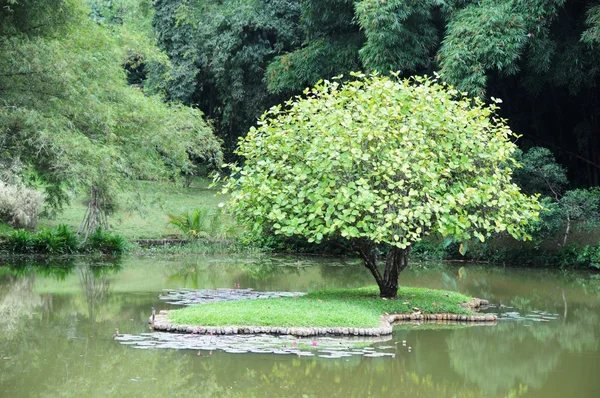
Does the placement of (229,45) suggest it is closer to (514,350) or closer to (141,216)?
(141,216)

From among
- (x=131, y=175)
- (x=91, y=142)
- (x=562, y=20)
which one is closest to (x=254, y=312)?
(x=91, y=142)

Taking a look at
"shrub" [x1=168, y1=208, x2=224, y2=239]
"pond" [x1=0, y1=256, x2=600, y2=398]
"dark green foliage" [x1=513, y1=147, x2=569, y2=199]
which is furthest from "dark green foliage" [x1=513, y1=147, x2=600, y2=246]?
"shrub" [x1=168, y1=208, x2=224, y2=239]

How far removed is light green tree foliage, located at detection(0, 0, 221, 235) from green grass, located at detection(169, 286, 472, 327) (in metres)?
6.77

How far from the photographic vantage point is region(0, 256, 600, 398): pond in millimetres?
8961

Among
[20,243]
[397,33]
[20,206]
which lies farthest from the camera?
[397,33]

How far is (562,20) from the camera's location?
21828 millimetres

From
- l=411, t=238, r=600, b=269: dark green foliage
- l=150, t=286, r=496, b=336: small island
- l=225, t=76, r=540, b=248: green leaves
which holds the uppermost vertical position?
l=225, t=76, r=540, b=248: green leaves

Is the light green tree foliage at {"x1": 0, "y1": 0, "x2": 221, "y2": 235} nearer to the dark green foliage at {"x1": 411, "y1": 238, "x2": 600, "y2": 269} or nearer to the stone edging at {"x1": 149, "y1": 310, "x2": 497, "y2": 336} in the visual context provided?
the stone edging at {"x1": 149, "y1": 310, "x2": 497, "y2": 336}

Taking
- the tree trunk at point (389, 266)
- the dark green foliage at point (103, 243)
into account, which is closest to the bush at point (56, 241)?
the dark green foliage at point (103, 243)

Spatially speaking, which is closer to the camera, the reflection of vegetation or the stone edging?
the reflection of vegetation

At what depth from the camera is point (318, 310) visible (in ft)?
39.4

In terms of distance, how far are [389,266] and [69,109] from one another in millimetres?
8676

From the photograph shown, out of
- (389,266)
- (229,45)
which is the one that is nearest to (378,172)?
(389,266)

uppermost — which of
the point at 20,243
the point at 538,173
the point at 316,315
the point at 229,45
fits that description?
the point at 229,45
